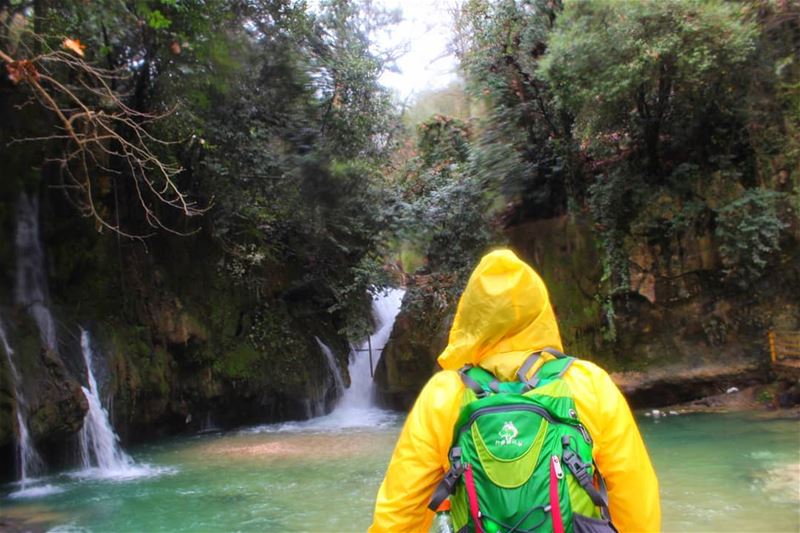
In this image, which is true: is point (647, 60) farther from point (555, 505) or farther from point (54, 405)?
point (555, 505)

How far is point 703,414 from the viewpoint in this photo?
10250 mm

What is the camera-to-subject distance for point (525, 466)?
1.54m

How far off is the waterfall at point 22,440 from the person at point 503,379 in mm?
7532

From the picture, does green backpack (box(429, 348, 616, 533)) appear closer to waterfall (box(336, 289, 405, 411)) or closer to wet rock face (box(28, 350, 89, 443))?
wet rock face (box(28, 350, 89, 443))

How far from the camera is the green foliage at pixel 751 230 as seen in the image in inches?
404

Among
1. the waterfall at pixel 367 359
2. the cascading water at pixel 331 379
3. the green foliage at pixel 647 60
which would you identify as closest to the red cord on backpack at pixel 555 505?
the green foliage at pixel 647 60

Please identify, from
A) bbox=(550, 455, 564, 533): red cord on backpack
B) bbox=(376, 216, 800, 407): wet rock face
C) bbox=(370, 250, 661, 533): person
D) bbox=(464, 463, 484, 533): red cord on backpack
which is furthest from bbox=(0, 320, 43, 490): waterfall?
bbox=(550, 455, 564, 533): red cord on backpack

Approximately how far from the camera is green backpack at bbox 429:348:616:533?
1.52 meters

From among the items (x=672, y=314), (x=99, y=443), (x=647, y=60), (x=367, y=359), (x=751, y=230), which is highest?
(x=647, y=60)

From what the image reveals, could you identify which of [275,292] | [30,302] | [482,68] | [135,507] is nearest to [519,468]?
[135,507]

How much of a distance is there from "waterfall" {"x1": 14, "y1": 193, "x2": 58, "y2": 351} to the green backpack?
9.28 meters

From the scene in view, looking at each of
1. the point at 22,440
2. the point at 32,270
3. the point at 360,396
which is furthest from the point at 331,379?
the point at 22,440

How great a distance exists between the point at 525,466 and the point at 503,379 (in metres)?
0.24

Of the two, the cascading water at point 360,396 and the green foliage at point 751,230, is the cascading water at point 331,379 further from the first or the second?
the green foliage at point 751,230
